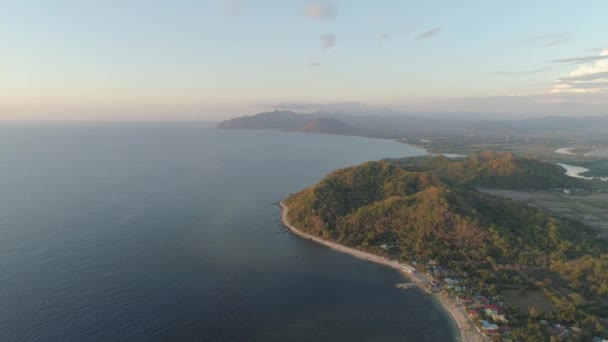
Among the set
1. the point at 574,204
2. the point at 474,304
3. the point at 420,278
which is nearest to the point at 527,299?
the point at 474,304

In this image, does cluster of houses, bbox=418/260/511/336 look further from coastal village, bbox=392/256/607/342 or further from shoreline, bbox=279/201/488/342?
shoreline, bbox=279/201/488/342

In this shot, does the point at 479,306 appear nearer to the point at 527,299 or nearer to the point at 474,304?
the point at 474,304

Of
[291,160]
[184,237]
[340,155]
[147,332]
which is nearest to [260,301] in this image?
[147,332]

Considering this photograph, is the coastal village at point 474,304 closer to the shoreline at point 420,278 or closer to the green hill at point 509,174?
the shoreline at point 420,278

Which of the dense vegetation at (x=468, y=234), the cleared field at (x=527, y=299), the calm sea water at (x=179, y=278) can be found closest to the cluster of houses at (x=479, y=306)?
the dense vegetation at (x=468, y=234)

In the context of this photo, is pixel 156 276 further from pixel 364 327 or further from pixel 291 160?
pixel 291 160

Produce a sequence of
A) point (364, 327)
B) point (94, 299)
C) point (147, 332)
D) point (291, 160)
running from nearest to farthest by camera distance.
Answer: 1. point (147, 332)
2. point (364, 327)
3. point (94, 299)
4. point (291, 160)
